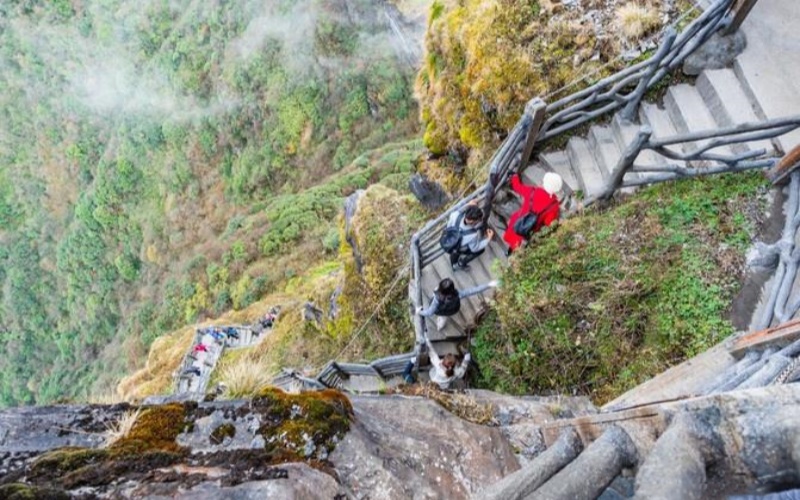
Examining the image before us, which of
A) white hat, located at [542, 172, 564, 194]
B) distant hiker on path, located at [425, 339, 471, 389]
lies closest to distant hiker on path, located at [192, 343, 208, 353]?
distant hiker on path, located at [425, 339, 471, 389]

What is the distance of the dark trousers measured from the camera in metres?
7.09

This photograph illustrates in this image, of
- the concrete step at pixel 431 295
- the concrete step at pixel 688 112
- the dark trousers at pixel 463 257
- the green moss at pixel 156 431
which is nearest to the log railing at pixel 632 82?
the concrete step at pixel 688 112

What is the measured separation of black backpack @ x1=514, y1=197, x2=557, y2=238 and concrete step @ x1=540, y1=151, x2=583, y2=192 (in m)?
0.72

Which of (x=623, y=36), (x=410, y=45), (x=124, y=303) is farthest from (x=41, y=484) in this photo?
(x=124, y=303)

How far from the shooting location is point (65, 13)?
7056 cm

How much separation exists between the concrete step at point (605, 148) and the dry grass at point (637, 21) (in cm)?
141

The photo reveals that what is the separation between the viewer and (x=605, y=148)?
6.65 meters

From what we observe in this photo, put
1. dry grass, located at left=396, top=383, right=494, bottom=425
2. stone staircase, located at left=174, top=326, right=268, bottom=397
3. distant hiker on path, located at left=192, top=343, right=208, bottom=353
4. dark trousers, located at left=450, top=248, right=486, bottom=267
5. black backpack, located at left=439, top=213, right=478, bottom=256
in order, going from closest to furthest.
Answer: dry grass, located at left=396, top=383, right=494, bottom=425
black backpack, located at left=439, top=213, right=478, bottom=256
dark trousers, located at left=450, top=248, right=486, bottom=267
stone staircase, located at left=174, top=326, right=268, bottom=397
distant hiker on path, located at left=192, top=343, right=208, bottom=353

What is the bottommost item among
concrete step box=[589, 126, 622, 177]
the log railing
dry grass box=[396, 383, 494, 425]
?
dry grass box=[396, 383, 494, 425]

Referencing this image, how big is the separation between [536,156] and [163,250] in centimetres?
4607

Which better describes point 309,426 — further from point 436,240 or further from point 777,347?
point 436,240

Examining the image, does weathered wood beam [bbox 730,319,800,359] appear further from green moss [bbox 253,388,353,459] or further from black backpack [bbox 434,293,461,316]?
black backpack [bbox 434,293,461,316]

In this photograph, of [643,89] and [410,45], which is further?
[410,45]

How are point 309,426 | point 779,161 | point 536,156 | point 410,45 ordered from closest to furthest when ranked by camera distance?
point 309,426, point 779,161, point 536,156, point 410,45
